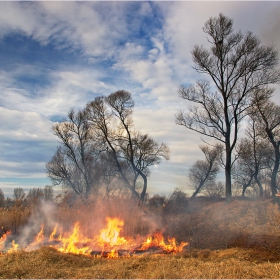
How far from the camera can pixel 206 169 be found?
1763 inches

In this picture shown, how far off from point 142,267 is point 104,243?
4.50m

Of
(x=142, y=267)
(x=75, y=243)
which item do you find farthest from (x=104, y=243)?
(x=142, y=267)

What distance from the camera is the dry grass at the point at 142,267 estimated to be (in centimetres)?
628

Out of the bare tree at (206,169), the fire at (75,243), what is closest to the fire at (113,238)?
the fire at (75,243)

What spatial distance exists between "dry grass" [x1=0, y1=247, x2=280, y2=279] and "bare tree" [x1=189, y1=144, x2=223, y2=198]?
100 ft

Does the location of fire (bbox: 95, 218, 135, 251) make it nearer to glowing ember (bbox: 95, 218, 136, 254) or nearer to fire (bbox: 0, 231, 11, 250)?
glowing ember (bbox: 95, 218, 136, 254)

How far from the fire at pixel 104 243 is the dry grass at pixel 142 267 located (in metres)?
2.06

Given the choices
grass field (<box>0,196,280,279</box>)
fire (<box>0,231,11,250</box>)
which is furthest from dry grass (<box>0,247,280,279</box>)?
fire (<box>0,231,11,250</box>)

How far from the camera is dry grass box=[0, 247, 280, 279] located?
628 centimetres

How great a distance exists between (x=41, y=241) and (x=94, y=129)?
18.3 meters

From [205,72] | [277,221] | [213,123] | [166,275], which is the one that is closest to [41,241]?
[166,275]

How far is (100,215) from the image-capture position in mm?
13898

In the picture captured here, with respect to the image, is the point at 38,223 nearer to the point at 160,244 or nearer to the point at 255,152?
the point at 160,244

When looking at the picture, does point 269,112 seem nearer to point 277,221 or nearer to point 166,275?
point 277,221
